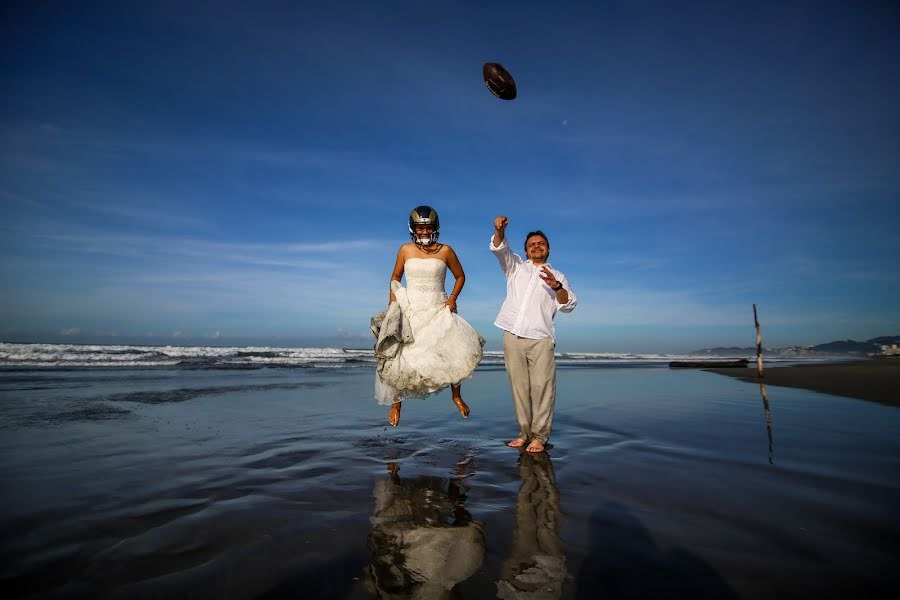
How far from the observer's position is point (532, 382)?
6.43 metres

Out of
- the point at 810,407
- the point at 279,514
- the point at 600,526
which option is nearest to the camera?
the point at 600,526

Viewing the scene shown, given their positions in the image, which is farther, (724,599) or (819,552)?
(819,552)

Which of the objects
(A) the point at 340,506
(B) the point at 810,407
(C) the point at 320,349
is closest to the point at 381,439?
(A) the point at 340,506

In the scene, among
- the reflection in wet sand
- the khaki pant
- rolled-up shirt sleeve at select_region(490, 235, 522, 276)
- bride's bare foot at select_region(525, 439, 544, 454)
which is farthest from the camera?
rolled-up shirt sleeve at select_region(490, 235, 522, 276)

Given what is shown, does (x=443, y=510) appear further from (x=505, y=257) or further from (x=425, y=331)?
(x=505, y=257)

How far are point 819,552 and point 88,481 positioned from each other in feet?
20.2

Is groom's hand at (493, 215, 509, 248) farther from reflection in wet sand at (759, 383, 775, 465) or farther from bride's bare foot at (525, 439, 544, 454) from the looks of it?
reflection in wet sand at (759, 383, 775, 465)

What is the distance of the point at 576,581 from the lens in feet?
8.65

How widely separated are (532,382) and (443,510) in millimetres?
2920

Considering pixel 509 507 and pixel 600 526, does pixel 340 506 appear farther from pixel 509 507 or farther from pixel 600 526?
pixel 600 526

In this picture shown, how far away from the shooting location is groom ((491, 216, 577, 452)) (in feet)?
20.7

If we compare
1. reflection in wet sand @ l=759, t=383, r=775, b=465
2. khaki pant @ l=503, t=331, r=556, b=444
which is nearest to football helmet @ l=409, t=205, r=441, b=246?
khaki pant @ l=503, t=331, r=556, b=444

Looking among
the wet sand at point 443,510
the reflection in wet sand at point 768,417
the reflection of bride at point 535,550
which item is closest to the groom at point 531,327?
the wet sand at point 443,510

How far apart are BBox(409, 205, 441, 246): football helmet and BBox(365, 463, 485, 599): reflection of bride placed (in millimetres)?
3350
